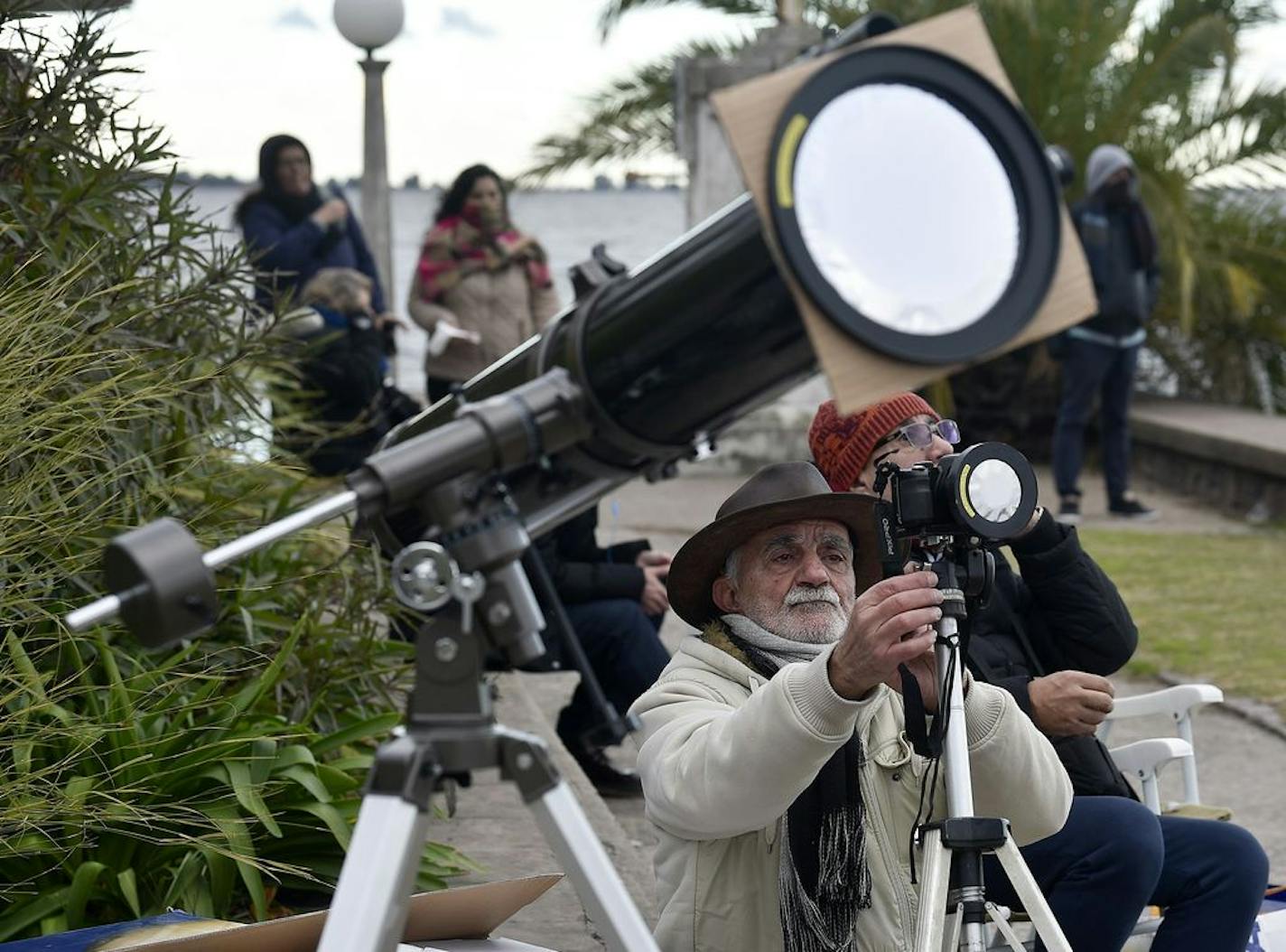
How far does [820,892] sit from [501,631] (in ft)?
4.56

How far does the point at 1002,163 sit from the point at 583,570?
3.97m

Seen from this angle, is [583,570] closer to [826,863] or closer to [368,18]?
[826,863]

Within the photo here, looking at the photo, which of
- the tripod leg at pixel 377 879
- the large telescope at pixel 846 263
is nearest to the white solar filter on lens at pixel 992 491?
the large telescope at pixel 846 263

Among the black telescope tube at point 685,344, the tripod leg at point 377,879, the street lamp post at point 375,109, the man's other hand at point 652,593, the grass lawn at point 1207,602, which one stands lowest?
the grass lawn at point 1207,602

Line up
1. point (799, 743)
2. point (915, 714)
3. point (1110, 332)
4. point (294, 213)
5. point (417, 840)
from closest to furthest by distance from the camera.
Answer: point (417, 840)
point (799, 743)
point (915, 714)
point (294, 213)
point (1110, 332)

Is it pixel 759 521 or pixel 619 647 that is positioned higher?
pixel 759 521

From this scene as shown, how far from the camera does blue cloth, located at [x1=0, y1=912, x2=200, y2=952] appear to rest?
279cm

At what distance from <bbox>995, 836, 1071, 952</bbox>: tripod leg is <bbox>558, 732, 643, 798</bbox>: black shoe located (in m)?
3.05

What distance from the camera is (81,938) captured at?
2832mm

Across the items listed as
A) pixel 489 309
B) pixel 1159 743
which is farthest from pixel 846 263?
pixel 489 309

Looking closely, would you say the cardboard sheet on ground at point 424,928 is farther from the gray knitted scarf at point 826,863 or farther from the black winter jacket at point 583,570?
the black winter jacket at point 583,570

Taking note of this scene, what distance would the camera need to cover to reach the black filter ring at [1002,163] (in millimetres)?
1697

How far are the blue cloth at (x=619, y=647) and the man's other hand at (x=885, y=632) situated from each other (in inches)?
118

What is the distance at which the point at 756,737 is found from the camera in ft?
8.99
